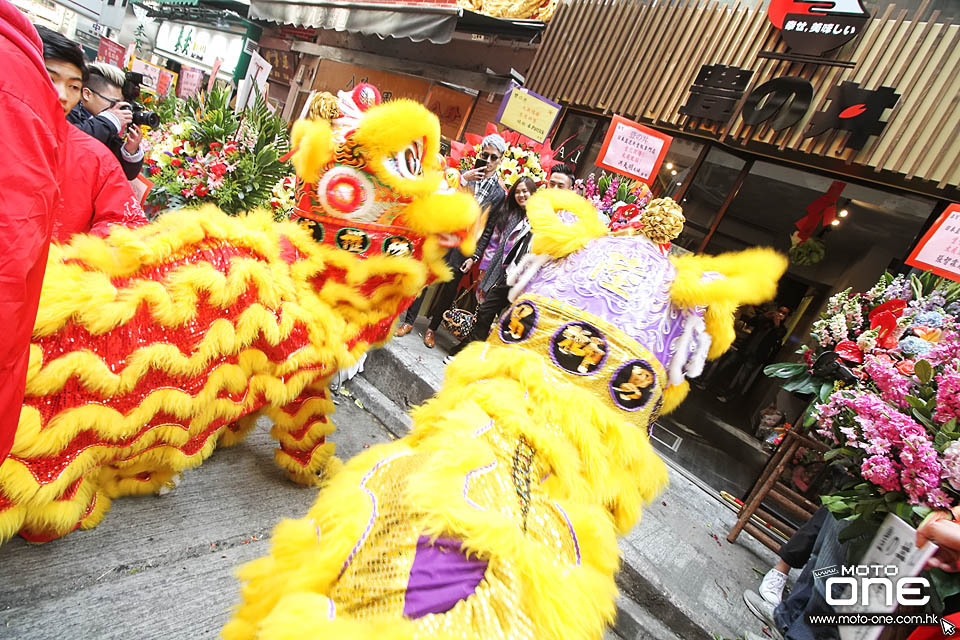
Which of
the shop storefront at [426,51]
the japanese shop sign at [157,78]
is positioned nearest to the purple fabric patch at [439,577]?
the shop storefront at [426,51]

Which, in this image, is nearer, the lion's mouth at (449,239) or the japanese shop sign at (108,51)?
the lion's mouth at (449,239)

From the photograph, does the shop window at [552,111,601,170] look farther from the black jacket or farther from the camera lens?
the black jacket

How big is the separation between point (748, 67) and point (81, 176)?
5467 mm

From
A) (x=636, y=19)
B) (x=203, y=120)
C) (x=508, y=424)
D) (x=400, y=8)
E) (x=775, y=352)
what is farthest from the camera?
(x=400, y=8)

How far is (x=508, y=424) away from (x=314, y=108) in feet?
5.33

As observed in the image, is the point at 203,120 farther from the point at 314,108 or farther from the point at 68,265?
the point at 68,265

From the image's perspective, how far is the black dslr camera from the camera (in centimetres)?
352

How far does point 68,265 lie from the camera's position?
1484 mm

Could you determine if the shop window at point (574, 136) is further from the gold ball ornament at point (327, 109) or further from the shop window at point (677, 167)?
the gold ball ornament at point (327, 109)

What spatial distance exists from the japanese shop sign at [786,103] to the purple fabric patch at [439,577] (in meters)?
4.78

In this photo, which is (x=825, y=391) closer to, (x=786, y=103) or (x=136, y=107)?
(x=786, y=103)

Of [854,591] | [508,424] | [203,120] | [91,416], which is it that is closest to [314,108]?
[91,416]

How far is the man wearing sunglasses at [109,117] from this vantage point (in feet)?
9.82

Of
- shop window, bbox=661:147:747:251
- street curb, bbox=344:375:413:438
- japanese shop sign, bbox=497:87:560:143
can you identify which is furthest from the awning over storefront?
street curb, bbox=344:375:413:438
